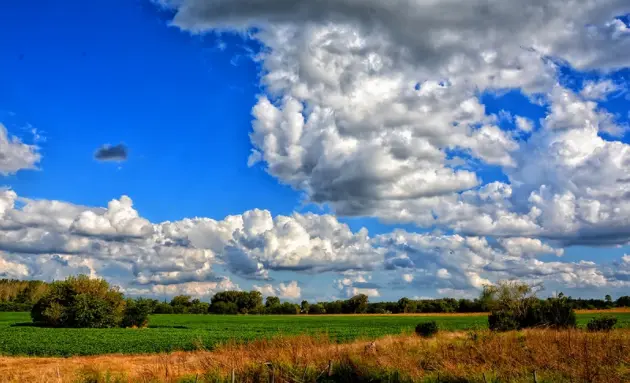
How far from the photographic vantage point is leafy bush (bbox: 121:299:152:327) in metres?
78.2

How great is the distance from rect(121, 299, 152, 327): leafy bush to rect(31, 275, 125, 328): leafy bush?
126 centimetres

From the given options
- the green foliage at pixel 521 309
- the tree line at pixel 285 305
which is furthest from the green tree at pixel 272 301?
the green foliage at pixel 521 309

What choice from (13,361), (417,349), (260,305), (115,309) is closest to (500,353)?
(417,349)

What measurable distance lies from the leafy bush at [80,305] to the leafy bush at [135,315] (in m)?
1.26

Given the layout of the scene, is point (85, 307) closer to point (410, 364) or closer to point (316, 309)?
point (410, 364)

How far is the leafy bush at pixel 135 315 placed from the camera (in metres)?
78.2

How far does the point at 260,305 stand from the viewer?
17175 centimetres

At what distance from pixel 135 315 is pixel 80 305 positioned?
27.7 ft

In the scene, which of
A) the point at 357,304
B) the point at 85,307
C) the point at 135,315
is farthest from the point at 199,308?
the point at 85,307

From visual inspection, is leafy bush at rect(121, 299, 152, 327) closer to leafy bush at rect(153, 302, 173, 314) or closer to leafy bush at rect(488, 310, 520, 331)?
→ leafy bush at rect(488, 310, 520, 331)

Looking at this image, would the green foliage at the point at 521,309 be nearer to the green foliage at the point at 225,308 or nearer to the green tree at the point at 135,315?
the green tree at the point at 135,315

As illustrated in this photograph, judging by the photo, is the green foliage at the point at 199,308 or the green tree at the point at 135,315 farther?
the green foliage at the point at 199,308

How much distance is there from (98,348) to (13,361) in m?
7.51

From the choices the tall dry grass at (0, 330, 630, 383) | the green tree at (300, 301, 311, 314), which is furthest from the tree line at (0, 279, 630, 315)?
the tall dry grass at (0, 330, 630, 383)
